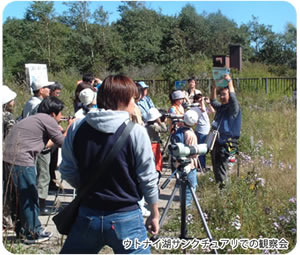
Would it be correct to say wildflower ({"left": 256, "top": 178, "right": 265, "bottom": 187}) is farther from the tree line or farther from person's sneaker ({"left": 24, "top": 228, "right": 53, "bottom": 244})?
the tree line

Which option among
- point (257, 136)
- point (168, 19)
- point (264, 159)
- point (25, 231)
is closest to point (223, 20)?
point (168, 19)

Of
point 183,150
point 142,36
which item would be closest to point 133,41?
point 142,36

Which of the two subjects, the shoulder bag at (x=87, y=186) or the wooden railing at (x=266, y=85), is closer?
the shoulder bag at (x=87, y=186)

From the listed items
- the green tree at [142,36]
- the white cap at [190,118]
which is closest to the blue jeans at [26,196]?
the white cap at [190,118]

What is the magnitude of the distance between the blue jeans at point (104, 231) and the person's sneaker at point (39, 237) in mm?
1679

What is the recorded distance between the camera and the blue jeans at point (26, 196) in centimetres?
384

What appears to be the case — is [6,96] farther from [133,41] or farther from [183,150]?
[133,41]

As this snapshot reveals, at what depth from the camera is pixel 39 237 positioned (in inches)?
158

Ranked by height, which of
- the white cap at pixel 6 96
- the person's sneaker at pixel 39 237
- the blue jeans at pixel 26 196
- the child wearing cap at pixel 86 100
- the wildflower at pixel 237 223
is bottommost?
the person's sneaker at pixel 39 237

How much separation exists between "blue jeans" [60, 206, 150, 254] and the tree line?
15.8 m

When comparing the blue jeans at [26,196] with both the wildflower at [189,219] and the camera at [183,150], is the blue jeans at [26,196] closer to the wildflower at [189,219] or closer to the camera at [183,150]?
the camera at [183,150]

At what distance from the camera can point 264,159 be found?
689cm

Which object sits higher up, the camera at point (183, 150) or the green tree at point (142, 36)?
the green tree at point (142, 36)

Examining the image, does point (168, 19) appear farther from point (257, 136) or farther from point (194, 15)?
point (257, 136)
